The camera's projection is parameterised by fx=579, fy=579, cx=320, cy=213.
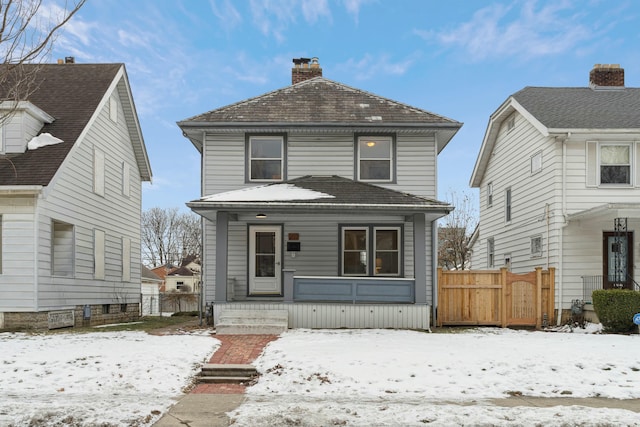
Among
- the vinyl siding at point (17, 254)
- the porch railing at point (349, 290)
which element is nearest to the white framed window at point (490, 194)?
the porch railing at point (349, 290)

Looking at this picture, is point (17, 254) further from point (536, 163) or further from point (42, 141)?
point (536, 163)

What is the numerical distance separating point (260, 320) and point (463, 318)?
5.44 metres

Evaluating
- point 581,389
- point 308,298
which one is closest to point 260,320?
point 308,298

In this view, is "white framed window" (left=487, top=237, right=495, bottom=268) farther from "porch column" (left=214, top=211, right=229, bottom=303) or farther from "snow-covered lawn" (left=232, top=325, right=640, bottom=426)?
"porch column" (left=214, top=211, right=229, bottom=303)

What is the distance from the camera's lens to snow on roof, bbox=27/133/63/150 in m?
15.0

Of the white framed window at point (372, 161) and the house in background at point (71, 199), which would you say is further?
the white framed window at point (372, 161)

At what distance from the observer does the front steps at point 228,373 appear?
9039mm

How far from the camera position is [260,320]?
13.5 m

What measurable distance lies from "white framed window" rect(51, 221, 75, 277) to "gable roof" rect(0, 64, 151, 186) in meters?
2.16

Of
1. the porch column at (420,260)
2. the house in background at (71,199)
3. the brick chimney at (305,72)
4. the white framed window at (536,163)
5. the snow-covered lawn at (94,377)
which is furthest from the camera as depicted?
the brick chimney at (305,72)

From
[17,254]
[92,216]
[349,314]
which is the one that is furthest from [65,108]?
[349,314]

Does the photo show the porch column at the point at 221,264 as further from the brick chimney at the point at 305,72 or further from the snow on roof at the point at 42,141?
the brick chimney at the point at 305,72

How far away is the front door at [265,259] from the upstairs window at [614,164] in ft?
31.2

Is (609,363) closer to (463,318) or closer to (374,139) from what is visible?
(463,318)
